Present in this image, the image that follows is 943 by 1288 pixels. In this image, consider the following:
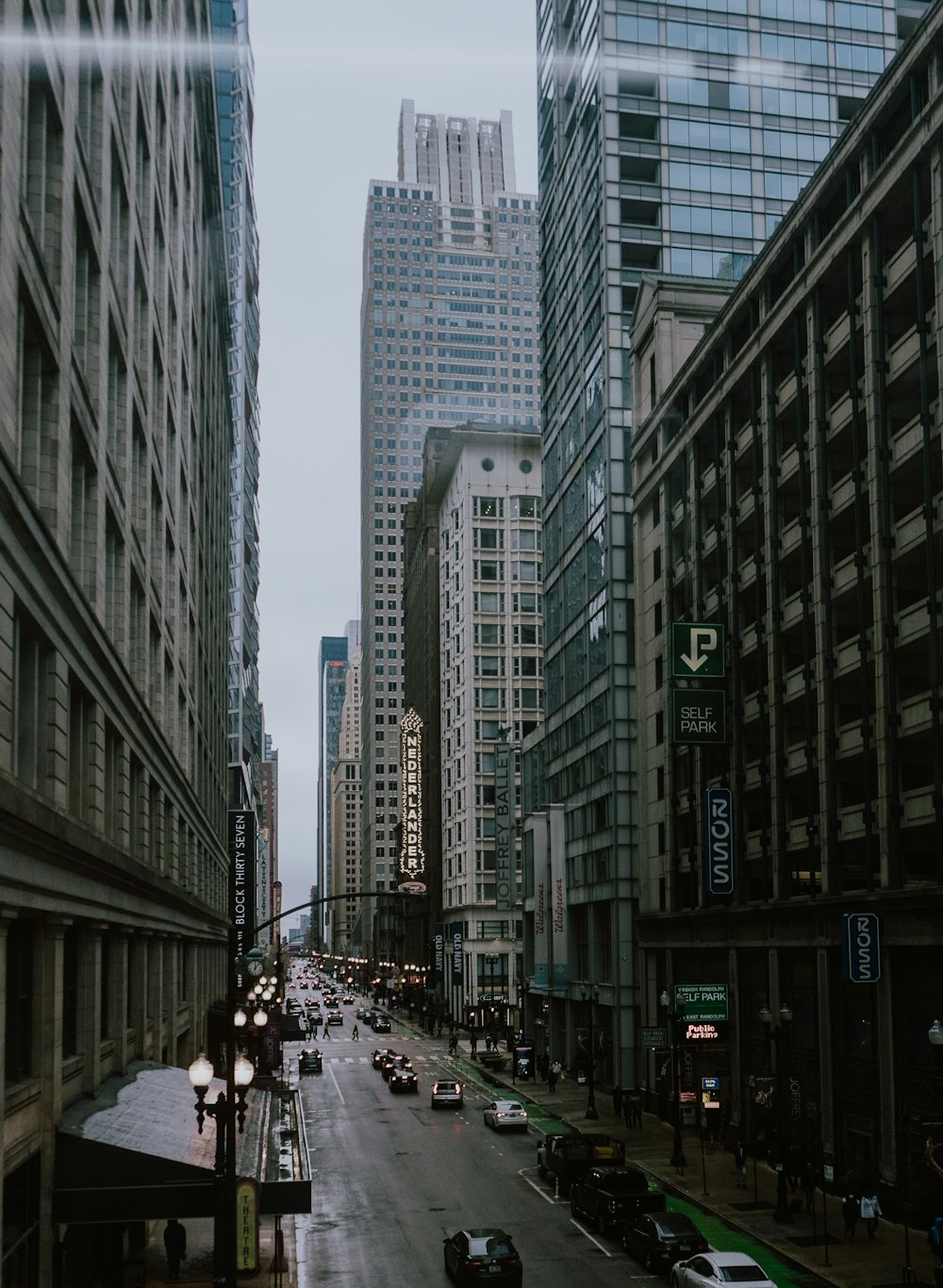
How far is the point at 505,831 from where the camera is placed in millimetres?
105750

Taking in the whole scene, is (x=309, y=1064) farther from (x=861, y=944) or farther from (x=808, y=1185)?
(x=861, y=944)

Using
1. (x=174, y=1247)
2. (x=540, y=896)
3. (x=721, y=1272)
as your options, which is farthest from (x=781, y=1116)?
(x=540, y=896)

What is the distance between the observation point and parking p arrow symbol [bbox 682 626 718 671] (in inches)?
2041

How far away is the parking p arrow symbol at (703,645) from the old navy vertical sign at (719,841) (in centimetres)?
467

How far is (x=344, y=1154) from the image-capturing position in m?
50.2

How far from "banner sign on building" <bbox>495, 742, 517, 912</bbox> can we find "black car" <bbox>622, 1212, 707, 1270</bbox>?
71707 mm

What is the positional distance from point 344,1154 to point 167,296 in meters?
30.2

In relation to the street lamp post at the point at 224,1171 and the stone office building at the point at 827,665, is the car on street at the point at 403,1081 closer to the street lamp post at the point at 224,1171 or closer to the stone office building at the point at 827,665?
the stone office building at the point at 827,665

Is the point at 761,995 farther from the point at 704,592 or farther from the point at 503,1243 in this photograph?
the point at 503,1243

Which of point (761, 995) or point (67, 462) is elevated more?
point (67, 462)

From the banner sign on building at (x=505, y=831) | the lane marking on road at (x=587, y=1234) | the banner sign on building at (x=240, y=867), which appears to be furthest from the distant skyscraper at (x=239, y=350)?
the lane marking on road at (x=587, y=1234)

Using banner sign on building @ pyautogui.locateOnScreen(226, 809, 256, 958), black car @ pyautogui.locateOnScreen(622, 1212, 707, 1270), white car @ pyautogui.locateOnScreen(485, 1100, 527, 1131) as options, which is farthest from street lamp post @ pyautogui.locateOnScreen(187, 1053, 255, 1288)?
banner sign on building @ pyautogui.locateOnScreen(226, 809, 256, 958)

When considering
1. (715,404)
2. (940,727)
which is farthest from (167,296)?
(940,727)

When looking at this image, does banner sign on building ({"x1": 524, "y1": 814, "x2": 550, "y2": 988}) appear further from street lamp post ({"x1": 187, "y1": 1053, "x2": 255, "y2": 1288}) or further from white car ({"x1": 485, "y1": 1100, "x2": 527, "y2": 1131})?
street lamp post ({"x1": 187, "y1": 1053, "x2": 255, "y2": 1288})
